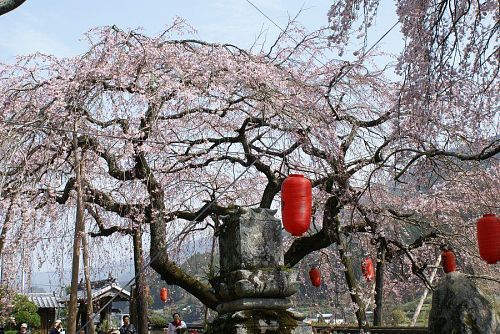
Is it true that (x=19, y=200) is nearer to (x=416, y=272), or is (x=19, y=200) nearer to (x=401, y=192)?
(x=416, y=272)

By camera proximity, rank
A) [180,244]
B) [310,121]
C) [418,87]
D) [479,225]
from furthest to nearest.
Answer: [180,244], [310,121], [479,225], [418,87]

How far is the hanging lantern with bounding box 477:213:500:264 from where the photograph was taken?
8.63 metres

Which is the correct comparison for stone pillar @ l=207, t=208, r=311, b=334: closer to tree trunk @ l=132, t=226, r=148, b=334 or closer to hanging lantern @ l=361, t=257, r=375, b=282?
tree trunk @ l=132, t=226, r=148, b=334

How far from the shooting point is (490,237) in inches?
340

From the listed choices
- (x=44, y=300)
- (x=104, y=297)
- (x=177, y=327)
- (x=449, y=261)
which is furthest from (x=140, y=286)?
(x=44, y=300)

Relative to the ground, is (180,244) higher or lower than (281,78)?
lower

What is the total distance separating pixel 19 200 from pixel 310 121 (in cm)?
502

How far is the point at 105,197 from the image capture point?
1041 centimetres

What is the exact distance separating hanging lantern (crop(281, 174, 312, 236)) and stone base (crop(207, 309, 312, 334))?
3.94ft

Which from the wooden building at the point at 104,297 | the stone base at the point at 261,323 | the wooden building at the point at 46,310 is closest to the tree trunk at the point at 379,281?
the stone base at the point at 261,323

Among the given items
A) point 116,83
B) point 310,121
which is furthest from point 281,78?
point 116,83

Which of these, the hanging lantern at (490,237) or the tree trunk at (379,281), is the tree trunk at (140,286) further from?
the hanging lantern at (490,237)

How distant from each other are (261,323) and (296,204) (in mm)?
1738

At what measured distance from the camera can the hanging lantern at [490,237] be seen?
28.3 ft
